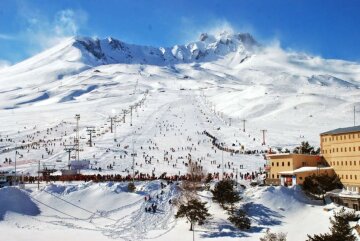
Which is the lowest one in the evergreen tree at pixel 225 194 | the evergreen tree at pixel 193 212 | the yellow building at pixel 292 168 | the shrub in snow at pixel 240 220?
the shrub in snow at pixel 240 220

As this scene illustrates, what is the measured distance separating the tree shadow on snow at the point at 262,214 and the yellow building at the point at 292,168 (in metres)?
7.19

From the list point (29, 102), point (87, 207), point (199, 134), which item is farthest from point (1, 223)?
point (29, 102)

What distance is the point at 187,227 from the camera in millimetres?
38750

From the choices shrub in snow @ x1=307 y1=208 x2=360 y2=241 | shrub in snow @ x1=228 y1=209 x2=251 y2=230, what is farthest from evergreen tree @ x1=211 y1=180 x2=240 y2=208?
shrub in snow @ x1=307 y1=208 x2=360 y2=241

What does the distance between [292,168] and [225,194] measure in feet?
37.9

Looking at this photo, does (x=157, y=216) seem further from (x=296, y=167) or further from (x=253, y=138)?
(x=253, y=138)

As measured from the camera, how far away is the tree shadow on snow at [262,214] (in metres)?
39.4

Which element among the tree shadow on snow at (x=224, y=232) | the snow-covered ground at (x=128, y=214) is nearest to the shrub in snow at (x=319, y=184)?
the snow-covered ground at (x=128, y=214)

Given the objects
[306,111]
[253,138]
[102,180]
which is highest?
[306,111]

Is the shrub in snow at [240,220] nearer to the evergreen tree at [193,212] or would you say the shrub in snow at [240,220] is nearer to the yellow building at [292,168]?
the evergreen tree at [193,212]

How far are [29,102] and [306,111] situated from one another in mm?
91018

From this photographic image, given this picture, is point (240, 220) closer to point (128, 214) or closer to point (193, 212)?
point (193, 212)

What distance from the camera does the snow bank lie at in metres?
39.7

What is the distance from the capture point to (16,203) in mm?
40344
